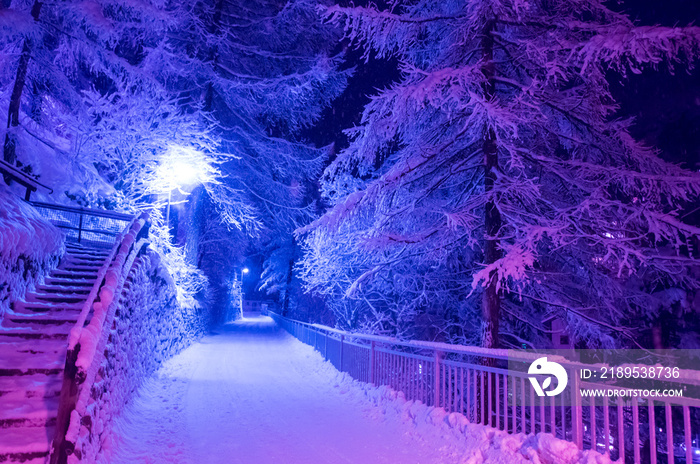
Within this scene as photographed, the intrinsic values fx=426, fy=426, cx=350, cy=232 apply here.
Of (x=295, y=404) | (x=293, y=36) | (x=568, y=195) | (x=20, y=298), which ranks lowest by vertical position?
(x=295, y=404)

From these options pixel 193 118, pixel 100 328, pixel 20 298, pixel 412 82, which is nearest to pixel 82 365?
pixel 100 328

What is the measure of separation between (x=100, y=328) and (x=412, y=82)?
6327mm

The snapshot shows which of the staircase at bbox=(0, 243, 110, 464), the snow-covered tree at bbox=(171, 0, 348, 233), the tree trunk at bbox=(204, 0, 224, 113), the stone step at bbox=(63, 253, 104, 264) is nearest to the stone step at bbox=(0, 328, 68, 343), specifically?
the staircase at bbox=(0, 243, 110, 464)

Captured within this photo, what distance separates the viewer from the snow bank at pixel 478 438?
4.44m

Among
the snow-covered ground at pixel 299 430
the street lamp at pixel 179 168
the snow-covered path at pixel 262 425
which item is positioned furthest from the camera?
the street lamp at pixel 179 168

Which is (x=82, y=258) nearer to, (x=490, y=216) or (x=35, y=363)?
(x=35, y=363)

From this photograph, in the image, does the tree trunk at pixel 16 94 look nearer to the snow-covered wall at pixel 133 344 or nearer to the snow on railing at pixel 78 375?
the snow-covered wall at pixel 133 344

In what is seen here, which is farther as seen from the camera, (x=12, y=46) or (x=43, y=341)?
(x=12, y=46)

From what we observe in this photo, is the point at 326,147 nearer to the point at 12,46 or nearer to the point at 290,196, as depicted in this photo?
the point at 290,196

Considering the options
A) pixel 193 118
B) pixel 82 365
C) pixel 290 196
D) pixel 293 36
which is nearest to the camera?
pixel 82 365

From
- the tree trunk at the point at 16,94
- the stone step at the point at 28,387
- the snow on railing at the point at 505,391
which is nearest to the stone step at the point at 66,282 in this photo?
the stone step at the point at 28,387

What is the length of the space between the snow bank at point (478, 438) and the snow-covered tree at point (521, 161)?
1906 millimetres

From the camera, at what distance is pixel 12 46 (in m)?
11.5

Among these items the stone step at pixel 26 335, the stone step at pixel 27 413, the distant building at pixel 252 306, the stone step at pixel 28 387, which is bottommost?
the distant building at pixel 252 306
